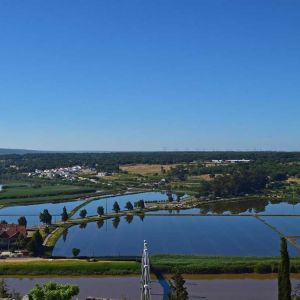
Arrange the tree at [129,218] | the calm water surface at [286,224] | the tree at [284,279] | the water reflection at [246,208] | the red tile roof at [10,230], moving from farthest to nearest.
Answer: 1. the water reflection at [246,208]
2. the tree at [129,218]
3. the calm water surface at [286,224]
4. the red tile roof at [10,230]
5. the tree at [284,279]

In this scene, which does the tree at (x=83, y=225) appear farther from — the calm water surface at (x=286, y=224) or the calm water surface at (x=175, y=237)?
the calm water surface at (x=286, y=224)

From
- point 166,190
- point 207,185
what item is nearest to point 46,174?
point 166,190

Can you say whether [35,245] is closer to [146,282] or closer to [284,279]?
[146,282]

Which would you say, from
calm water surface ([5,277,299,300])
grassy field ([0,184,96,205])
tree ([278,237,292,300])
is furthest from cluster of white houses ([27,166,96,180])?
tree ([278,237,292,300])

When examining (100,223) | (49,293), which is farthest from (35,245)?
(49,293)

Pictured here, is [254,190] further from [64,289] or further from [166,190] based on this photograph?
[64,289]

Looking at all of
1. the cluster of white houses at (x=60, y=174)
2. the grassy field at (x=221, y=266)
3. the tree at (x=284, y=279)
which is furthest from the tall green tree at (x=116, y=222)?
the cluster of white houses at (x=60, y=174)

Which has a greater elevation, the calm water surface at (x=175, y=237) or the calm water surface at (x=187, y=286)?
the calm water surface at (x=175, y=237)
